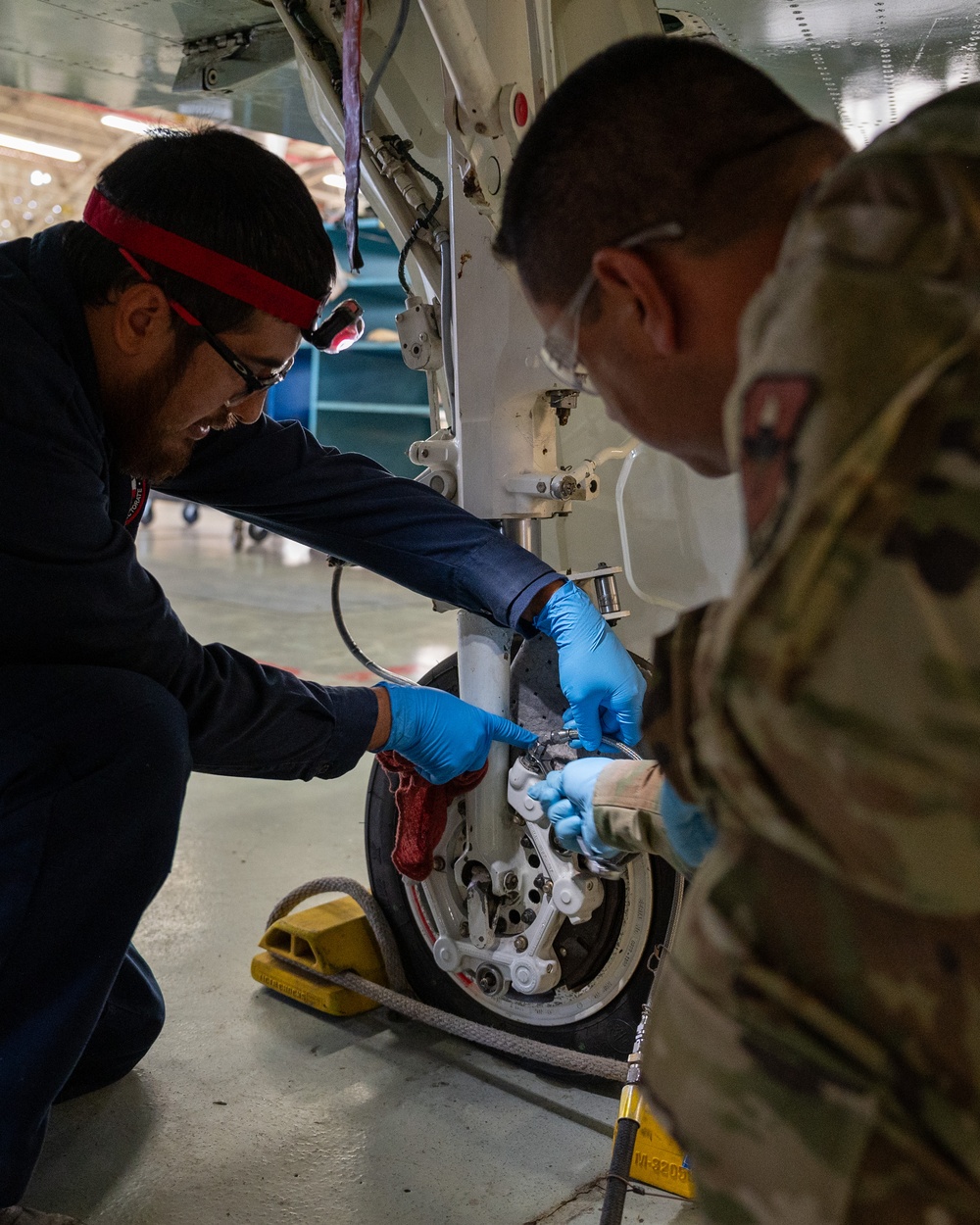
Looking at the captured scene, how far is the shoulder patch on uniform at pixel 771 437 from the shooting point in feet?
2.19

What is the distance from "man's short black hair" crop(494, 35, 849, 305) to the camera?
2.69ft

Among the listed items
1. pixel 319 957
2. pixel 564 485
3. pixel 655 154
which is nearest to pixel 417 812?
pixel 319 957

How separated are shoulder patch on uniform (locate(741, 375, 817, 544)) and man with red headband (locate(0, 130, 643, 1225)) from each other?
41.9 inches

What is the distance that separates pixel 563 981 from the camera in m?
1.96

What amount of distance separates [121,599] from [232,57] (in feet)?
4.90

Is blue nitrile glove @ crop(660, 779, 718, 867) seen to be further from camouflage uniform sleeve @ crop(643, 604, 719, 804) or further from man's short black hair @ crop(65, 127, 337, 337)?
man's short black hair @ crop(65, 127, 337, 337)

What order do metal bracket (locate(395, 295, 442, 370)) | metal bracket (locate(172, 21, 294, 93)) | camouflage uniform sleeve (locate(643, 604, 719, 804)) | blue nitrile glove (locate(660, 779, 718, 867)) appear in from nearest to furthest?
camouflage uniform sleeve (locate(643, 604, 719, 804)) < blue nitrile glove (locate(660, 779, 718, 867)) < metal bracket (locate(395, 295, 442, 370)) < metal bracket (locate(172, 21, 294, 93))

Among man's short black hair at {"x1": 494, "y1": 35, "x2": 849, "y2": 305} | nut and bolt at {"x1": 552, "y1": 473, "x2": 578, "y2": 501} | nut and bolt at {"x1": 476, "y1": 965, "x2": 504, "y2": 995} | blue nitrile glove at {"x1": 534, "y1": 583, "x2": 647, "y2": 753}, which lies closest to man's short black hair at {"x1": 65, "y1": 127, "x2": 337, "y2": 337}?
nut and bolt at {"x1": 552, "y1": 473, "x2": 578, "y2": 501}

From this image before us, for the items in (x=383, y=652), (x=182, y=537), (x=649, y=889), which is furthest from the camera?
(x=182, y=537)

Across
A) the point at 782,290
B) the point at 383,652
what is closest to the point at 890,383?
the point at 782,290

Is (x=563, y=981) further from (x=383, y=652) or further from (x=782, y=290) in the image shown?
(x=383, y=652)

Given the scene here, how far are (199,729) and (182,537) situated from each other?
9333 millimetres

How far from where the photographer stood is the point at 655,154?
32.9 inches

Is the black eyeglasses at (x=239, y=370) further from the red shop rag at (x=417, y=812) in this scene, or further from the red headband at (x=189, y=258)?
the red shop rag at (x=417, y=812)
